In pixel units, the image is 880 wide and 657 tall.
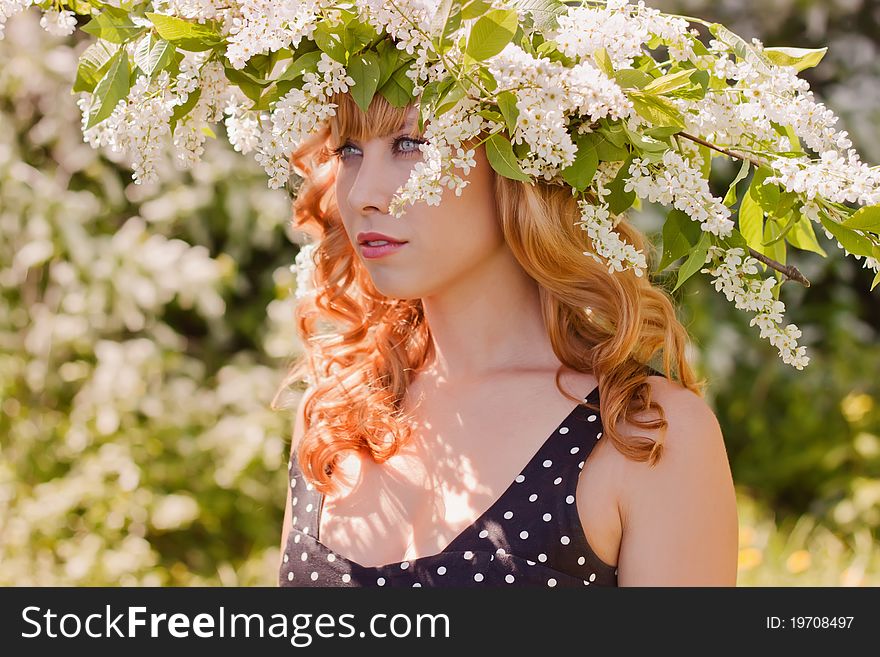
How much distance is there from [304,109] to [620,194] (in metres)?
0.50

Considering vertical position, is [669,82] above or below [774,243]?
above

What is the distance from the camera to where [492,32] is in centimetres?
133

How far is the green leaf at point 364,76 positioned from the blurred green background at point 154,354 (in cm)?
212

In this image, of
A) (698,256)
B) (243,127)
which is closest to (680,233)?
(698,256)

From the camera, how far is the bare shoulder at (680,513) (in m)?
1.52

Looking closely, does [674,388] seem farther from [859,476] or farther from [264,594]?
[859,476]

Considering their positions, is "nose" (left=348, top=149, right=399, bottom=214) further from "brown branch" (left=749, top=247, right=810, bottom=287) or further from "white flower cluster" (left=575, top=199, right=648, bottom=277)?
"brown branch" (left=749, top=247, right=810, bottom=287)

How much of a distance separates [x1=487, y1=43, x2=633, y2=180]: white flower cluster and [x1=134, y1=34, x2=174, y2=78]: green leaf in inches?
19.9

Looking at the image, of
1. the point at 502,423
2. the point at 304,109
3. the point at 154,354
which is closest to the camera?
the point at 304,109

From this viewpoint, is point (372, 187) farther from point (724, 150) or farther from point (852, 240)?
point (852, 240)

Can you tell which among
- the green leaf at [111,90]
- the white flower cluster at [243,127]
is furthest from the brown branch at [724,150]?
the green leaf at [111,90]

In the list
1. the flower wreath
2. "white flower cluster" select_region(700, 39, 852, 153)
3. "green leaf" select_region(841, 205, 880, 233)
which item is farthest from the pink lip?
"green leaf" select_region(841, 205, 880, 233)

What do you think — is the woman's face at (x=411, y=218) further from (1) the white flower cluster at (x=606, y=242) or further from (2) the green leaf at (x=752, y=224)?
(2) the green leaf at (x=752, y=224)

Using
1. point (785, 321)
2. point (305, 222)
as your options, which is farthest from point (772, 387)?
point (305, 222)
